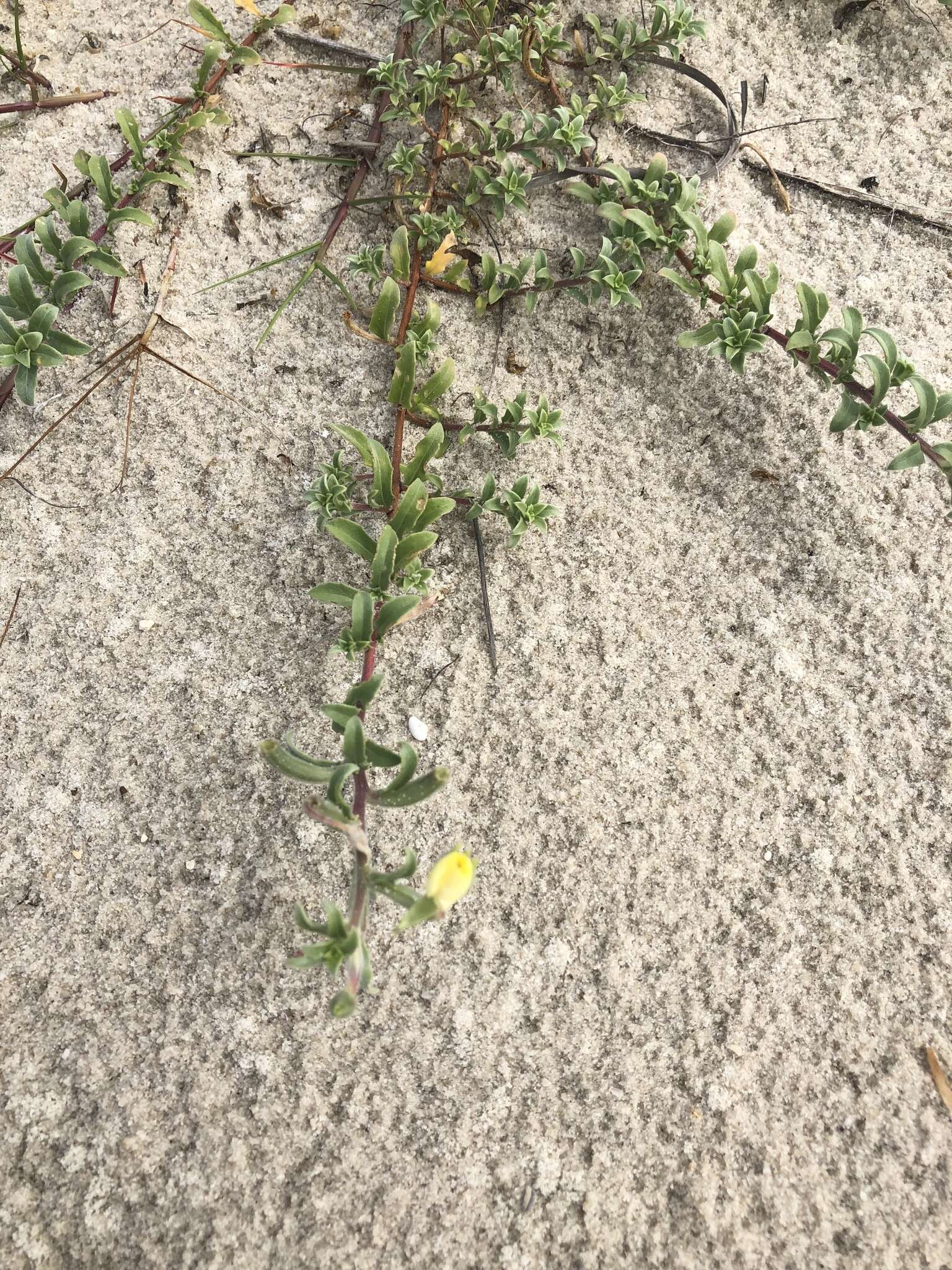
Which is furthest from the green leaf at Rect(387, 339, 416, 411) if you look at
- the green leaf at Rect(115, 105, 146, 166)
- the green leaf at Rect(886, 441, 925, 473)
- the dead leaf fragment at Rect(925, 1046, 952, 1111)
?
the dead leaf fragment at Rect(925, 1046, 952, 1111)

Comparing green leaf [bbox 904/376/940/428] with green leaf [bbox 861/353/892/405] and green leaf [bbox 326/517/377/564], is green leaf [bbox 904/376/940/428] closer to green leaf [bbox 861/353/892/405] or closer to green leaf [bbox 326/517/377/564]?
green leaf [bbox 861/353/892/405]

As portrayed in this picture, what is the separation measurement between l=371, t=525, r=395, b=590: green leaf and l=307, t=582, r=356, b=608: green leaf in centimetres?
4

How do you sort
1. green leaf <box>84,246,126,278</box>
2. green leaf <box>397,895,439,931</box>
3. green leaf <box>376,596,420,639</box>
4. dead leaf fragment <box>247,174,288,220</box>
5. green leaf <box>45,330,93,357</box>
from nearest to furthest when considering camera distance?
green leaf <box>397,895,439,931</box>, green leaf <box>376,596,420,639</box>, green leaf <box>45,330,93,357</box>, green leaf <box>84,246,126,278</box>, dead leaf fragment <box>247,174,288,220</box>

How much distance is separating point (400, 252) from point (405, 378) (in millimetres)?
288

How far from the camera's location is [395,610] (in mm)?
1406

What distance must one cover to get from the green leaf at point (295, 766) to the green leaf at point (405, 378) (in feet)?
2.40

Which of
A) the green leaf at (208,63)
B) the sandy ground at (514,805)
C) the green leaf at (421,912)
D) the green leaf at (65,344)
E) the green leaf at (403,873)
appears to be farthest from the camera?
the green leaf at (208,63)

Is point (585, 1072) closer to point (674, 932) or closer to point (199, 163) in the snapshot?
point (674, 932)

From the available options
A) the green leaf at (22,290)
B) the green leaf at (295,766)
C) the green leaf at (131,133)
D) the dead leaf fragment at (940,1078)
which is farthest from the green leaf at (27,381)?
the dead leaf fragment at (940,1078)

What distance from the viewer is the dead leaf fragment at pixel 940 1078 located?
134 cm

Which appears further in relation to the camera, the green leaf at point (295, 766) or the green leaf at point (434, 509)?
the green leaf at point (434, 509)

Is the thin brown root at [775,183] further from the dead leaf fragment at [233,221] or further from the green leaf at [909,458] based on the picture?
the dead leaf fragment at [233,221]

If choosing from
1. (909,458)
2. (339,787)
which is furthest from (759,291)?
(339,787)

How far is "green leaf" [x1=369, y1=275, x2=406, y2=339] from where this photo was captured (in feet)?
5.16
